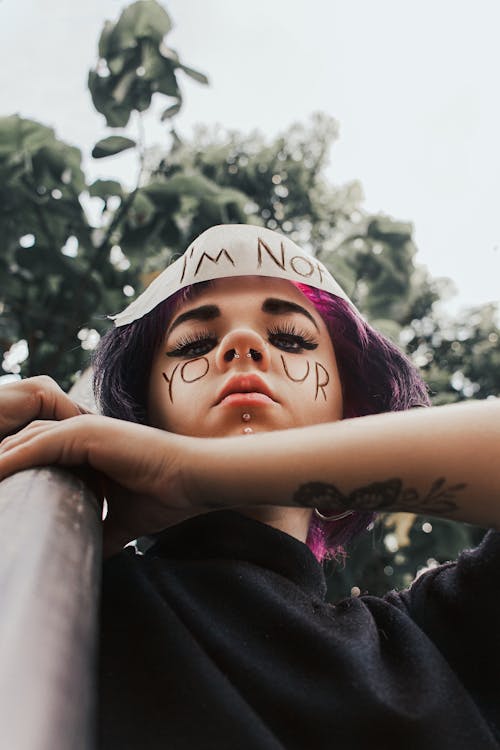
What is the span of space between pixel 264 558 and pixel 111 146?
1924mm

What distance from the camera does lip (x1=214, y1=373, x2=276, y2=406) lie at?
1.05 meters

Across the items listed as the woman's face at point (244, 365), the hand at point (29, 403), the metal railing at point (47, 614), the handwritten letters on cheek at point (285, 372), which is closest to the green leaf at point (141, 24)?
the woman's face at point (244, 365)

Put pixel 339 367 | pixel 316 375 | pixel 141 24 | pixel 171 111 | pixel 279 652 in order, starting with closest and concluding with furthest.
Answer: pixel 279 652 → pixel 316 375 → pixel 339 367 → pixel 141 24 → pixel 171 111

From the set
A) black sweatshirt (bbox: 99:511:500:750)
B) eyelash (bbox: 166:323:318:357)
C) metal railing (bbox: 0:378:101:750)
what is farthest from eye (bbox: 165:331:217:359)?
metal railing (bbox: 0:378:101:750)

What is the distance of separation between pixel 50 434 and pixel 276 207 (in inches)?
134

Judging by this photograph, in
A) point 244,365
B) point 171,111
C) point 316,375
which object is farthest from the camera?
point 171,111

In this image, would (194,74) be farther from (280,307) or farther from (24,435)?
(24,435)

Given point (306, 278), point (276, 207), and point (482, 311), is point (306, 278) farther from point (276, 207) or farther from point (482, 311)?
point (482, 311)

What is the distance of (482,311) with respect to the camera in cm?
436

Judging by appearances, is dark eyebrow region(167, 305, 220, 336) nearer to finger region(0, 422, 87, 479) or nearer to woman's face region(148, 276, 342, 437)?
woman's face region(148, 276, 342, 437)

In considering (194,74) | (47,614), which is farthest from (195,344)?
(194,74)

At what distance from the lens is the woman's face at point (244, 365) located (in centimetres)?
106

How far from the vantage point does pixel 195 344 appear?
1.18m

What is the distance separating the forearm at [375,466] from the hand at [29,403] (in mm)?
222
